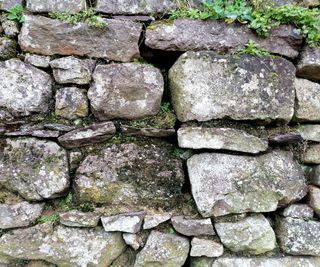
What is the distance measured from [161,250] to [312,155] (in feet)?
3.97

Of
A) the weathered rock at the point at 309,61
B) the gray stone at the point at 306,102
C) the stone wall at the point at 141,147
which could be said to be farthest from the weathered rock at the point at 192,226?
the weathered rock at the point at 309,61

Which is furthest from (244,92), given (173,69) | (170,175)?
(170,175)

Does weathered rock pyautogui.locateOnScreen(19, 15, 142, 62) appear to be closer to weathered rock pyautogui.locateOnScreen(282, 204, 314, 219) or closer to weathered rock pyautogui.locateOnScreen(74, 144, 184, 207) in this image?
weathered rock pyautogui.locateOnScreen(74, 144, 184, 207)

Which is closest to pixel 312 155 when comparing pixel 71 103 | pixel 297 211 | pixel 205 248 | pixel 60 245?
pixel 297 211

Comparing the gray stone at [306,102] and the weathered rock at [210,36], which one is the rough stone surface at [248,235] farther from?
the weathered rock at [210,36]

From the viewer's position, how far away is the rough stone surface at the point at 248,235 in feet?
6.05

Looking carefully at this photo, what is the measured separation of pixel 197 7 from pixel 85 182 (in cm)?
141

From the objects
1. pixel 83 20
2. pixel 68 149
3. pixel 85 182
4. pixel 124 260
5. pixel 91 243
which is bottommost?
pixel 124 260

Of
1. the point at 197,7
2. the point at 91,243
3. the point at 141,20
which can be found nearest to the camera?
the point at 91,243

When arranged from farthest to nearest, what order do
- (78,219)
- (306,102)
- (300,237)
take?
(306,102) < (300,237) < (78,219)

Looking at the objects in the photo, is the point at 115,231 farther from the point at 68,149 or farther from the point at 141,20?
the point at 141,20

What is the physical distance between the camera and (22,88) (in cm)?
183

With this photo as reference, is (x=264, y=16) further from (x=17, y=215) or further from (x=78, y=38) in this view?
(x=17, y=215)

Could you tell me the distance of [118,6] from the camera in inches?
77.4
